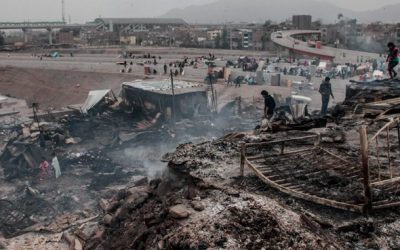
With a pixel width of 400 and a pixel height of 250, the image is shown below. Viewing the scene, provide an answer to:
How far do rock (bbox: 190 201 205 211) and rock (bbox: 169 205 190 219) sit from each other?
113 mm

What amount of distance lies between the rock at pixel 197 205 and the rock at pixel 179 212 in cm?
11

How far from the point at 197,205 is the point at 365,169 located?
1.87 m

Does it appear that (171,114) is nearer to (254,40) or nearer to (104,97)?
(104,97)

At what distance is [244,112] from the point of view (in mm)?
18391

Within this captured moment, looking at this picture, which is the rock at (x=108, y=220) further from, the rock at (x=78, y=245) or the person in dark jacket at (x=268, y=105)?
the person in dark jacket at (x=268, y=105)

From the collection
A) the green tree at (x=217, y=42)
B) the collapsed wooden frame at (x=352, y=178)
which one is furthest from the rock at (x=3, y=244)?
the green tree at (x=217, y=42)

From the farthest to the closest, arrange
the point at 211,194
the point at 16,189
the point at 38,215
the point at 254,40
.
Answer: the point at 254,40
the point at 16,189
the point at 38,215
the point at 211,194

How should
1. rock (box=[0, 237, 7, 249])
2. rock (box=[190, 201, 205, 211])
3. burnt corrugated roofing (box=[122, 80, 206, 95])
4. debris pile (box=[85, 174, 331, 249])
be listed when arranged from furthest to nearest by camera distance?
1. burnt corrugated roofing (box=[122, 80, 206, 95])
2. rock (box=[0, 237, 7, 249])
3. rock (box=[190, 201, 205, 211])
4. debris pile (box=[85, 174, 331, 249])

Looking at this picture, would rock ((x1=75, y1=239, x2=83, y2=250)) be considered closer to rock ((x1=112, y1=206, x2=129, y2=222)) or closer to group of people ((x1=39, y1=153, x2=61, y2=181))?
rock ((x1=112, y1=206, x2=129, y2=222))

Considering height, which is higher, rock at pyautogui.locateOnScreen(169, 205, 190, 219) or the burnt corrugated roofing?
the burnt corrugated roofing

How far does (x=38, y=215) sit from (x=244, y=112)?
35.1 ft

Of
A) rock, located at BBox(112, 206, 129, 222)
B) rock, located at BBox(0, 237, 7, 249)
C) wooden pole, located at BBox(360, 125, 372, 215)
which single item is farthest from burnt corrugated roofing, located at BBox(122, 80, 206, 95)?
wooden pole, located at BBox(360, 125, 372, 215)

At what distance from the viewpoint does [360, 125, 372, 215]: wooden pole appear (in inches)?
173

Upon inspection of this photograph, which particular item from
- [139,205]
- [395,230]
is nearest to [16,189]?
[139,205]
